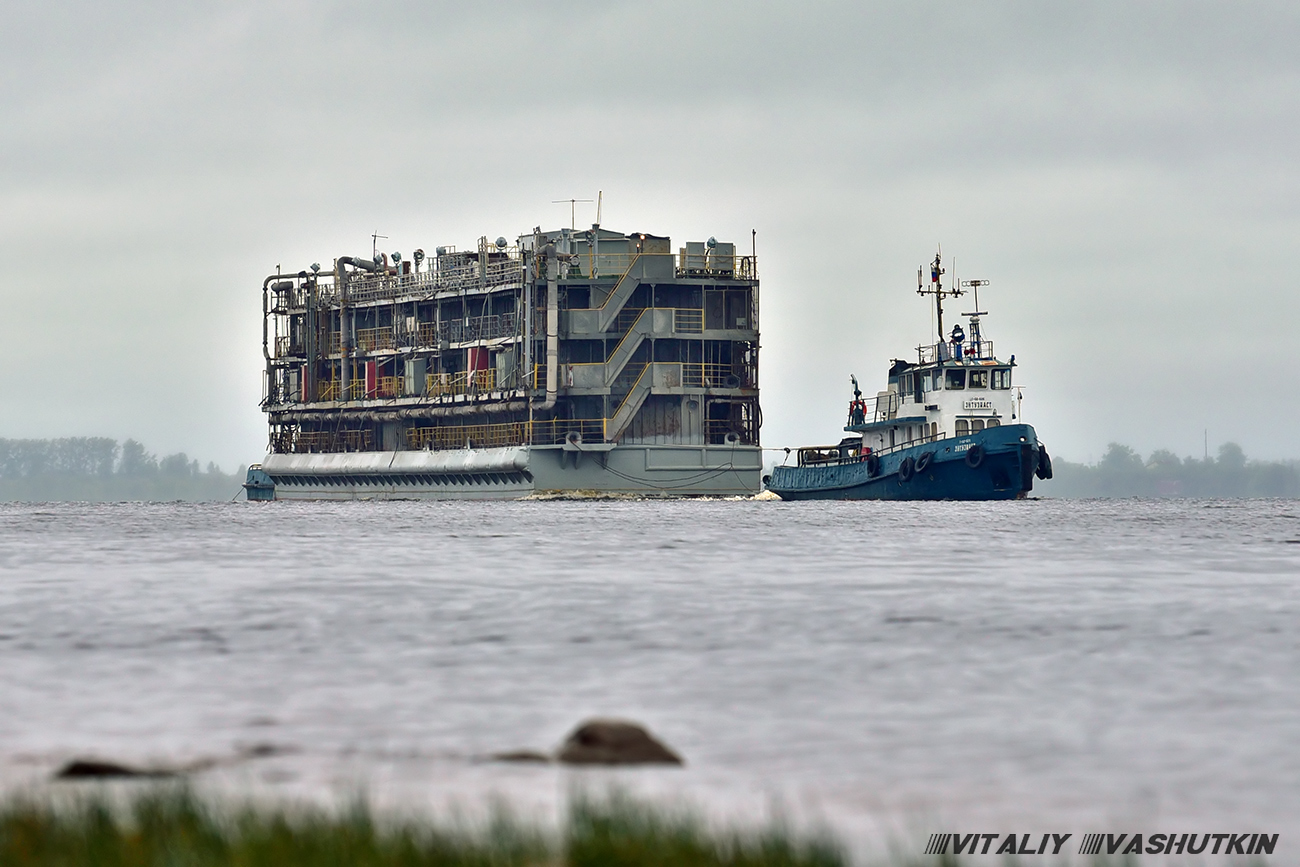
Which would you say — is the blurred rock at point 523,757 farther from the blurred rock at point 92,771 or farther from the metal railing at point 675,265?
the metal railing at point 675,265

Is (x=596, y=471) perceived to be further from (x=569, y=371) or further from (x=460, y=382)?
(x=460, y=382)

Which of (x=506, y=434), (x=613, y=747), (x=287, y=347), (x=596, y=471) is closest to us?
(x=613, y=747)

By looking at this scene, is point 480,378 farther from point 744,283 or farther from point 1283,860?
point 1283,860

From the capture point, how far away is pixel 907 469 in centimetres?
8081

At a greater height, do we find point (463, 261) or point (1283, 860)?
point (463, 261)

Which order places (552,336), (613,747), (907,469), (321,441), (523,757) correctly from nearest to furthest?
(613,747), (523,757), (907,469), (552,336), (321,441)

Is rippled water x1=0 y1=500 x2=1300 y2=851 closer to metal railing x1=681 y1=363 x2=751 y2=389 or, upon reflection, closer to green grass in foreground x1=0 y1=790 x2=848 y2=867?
green grass in foreground x1=0 y1=790 x2=848 y2=867

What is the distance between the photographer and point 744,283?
10038 centimetres

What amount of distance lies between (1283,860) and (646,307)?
91.9 m

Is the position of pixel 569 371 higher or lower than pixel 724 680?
higher

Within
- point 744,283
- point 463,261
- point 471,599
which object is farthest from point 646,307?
point 471,599

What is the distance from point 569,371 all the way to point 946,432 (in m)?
24.9

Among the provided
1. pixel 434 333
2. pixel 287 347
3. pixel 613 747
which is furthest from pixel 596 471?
pixel 613 747

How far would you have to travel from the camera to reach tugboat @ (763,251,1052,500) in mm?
78688
